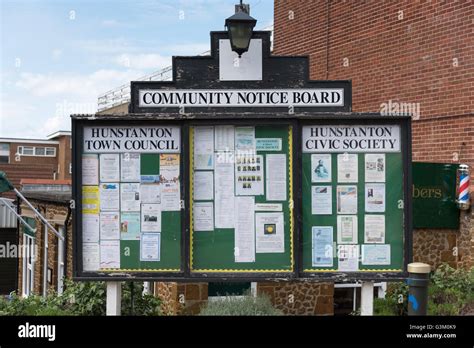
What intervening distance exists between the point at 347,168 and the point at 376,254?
0.92 m

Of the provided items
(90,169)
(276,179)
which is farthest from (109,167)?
(276,179)

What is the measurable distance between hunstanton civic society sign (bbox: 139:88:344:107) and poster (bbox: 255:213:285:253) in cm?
118

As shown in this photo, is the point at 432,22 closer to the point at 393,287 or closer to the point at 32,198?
the point at 393,287

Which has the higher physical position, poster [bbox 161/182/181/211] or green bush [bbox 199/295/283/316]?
poster [bbox 161/182/181/211]

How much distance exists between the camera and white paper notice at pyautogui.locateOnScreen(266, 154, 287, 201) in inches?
258

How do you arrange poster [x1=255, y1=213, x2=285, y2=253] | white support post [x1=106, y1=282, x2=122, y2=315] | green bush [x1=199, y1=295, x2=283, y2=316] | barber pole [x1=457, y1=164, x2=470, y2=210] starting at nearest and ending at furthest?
poster [x1=255, y1=213, x2=285, y2=253]
white support post [x1=106, y1=282, x2=122, y2=315]
green bush [x1=199, y1=295, x2=283, y2=316]
barber pole [x1=457, y1=164, x2=470, y2=210]

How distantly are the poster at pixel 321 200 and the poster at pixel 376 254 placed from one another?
537mm

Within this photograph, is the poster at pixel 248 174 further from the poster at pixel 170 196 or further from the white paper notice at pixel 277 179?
the poster at pixel 170 196

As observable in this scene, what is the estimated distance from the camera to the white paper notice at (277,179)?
6555mm

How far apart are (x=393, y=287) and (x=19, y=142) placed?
42.3 m

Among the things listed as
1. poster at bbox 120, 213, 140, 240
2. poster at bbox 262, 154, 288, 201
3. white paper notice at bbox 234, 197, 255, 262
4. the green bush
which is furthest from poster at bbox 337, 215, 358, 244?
poster at bbox 120, 213, 140, 240

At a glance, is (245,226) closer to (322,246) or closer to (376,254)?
(322,246)

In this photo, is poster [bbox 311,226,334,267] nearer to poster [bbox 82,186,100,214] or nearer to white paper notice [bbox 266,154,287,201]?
white paper notice [bbox 266,154,287,201]
